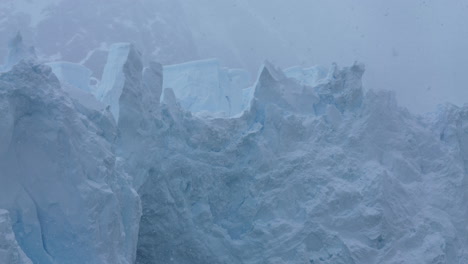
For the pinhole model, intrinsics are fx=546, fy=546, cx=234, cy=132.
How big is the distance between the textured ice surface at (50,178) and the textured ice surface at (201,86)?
3173 millimetres

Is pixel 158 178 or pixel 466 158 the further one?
pixel 466 158

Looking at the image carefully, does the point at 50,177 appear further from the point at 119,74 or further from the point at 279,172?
the point at 279,172

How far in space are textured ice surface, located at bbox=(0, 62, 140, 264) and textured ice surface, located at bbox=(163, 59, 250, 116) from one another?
3173 millimetres

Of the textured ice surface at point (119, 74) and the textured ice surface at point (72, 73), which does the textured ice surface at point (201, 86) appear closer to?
the textured ice surface at point (72, 73)

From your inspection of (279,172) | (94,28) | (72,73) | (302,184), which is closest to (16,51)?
(279,172)

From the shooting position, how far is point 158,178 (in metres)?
4.05

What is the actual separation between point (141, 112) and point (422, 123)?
270 centimetres

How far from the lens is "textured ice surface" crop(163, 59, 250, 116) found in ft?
20.0

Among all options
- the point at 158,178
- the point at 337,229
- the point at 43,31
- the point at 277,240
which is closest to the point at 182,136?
the point at 158,178

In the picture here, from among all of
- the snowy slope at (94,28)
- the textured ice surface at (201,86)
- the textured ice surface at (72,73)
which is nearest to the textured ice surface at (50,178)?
the textured ice surface at (72,73)

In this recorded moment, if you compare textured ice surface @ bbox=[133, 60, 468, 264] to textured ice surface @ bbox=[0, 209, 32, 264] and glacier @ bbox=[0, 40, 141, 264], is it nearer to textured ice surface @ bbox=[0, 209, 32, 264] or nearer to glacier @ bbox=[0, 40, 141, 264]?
glacier @ bbox=[0, 40, 141, 264]

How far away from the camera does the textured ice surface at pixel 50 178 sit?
101 inches

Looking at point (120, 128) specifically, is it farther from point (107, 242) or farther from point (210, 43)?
point (210, 43)

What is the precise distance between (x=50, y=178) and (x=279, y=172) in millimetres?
2043
